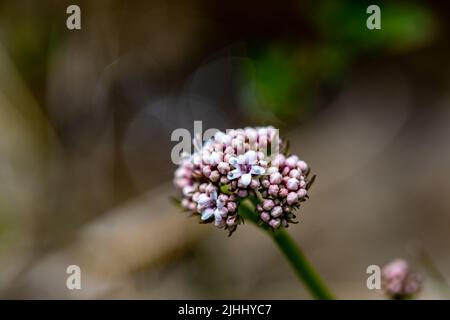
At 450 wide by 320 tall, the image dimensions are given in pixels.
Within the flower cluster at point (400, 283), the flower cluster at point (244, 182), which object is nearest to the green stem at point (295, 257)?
the flower cluster at point (244, 182)

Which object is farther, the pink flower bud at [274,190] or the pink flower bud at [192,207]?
the pink flower bud at [192,207]

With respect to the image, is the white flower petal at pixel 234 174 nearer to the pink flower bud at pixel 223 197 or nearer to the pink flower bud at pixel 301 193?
the pink flower bud at pixel 223 197

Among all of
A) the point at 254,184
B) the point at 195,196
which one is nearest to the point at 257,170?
the point at 254,184

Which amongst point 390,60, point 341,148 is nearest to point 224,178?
point 341,148

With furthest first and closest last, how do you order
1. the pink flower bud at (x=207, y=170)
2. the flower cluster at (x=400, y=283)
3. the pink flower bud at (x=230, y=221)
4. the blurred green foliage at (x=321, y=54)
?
the blurred green foliage at (x=321, y=54) → the flower cluster at (x=400, y=283) → the pink flower bud at (x=207, y=170) → the pink flower bud at (x=230, y=221)

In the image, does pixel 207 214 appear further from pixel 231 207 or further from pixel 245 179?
pixel 245 179

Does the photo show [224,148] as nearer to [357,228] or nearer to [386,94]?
[357,228]

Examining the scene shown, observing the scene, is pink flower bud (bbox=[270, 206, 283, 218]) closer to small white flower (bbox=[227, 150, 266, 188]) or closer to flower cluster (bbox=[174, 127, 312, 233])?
flower cluster (bbox=[174, 127, 312, 233])
